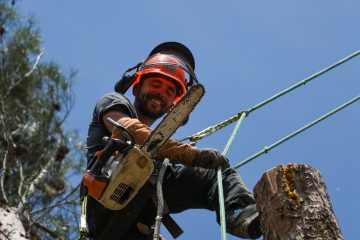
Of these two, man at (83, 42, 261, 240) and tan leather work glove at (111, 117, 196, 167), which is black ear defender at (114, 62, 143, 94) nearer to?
man at (83, 42, 261, 240)

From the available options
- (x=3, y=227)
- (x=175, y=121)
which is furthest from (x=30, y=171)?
(x=175, y=121)

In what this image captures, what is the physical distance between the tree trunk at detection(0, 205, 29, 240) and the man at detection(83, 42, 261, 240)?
1.39 metres

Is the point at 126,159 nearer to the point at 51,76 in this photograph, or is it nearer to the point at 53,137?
the point at 53,137

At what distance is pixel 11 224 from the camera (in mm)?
4477

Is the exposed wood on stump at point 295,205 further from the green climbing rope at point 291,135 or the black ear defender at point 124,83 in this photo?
the black ear defender at point 124,83

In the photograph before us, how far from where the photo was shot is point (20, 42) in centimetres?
847

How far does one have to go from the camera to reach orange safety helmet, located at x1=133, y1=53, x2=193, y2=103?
3.44 metres

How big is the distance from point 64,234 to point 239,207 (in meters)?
3.92

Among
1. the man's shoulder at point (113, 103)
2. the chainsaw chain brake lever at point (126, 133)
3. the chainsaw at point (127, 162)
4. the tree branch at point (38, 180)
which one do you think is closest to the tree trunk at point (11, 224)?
the tree branch at point (38, 180)

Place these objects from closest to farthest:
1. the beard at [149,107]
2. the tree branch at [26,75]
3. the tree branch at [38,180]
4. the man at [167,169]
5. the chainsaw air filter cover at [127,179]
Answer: the chainsaw air filter cover at [127,179]
the man at [167,169]
the beard at [149,107]
the tree branch at [38,180]
the tree branch at [26,75]

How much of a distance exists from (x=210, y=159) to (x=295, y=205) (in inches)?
27.4

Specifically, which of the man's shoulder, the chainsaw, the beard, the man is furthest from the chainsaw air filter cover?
the beard

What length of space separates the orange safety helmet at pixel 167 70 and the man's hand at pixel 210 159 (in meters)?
0.74

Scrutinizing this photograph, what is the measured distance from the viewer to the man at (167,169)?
2.75 m
